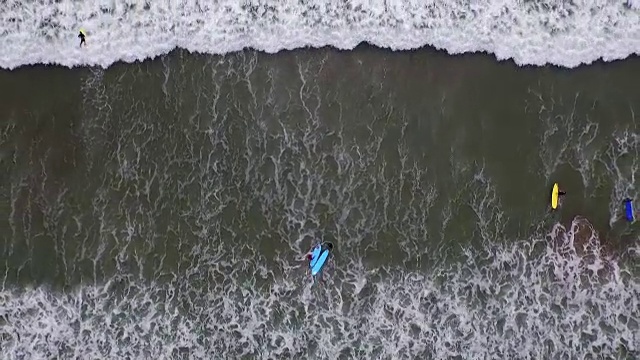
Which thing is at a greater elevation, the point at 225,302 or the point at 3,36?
the point at 3,36

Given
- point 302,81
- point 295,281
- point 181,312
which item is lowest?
point 181,312

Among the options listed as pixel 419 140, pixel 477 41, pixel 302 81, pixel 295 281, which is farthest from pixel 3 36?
pixel 477 41

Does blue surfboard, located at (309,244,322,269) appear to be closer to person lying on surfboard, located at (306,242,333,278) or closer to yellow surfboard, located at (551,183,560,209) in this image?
person lying on surfboard, located at (306,242,333,278)

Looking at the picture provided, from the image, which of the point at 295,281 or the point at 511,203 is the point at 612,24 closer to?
the point at 511,203

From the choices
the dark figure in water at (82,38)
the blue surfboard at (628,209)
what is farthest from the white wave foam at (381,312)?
the dark figure in water at (82,38)

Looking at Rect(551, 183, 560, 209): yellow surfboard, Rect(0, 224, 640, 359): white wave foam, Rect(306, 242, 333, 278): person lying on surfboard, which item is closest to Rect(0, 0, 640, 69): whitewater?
Rect(551, 183, 560, 209): yellow surfboard

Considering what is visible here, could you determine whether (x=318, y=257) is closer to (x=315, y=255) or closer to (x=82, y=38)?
(x=315, y=255)
